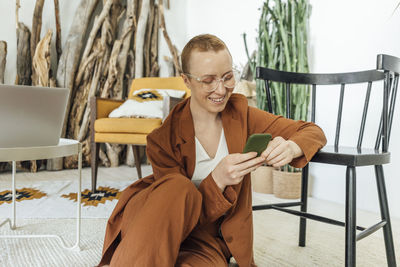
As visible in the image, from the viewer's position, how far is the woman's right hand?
666 millimetres

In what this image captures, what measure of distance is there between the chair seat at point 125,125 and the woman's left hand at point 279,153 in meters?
1.54

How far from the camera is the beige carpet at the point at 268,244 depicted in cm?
114

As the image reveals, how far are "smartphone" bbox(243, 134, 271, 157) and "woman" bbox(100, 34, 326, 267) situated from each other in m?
0.02

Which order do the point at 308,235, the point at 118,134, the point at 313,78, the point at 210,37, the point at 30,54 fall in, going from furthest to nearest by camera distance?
the point at 30,54 < the point at 118,134 < the point at 308,235 < the point at 313,78 < the point at 210,37

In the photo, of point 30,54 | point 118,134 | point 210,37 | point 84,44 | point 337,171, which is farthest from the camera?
point 84,44

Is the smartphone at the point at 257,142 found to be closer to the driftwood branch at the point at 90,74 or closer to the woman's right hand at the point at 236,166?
the woman's right hand at the point at 236,166

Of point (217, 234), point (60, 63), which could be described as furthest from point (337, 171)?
point (60, 63)

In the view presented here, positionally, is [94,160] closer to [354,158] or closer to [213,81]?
[213,81]

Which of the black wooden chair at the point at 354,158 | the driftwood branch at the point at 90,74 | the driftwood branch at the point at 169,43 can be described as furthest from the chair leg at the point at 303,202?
the driftwood branch at the point at 169,43

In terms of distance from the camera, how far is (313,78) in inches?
50.9

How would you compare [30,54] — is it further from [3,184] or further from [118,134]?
[118,134]

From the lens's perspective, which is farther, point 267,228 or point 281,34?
point 281,34

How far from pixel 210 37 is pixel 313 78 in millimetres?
657

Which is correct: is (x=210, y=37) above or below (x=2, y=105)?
above
